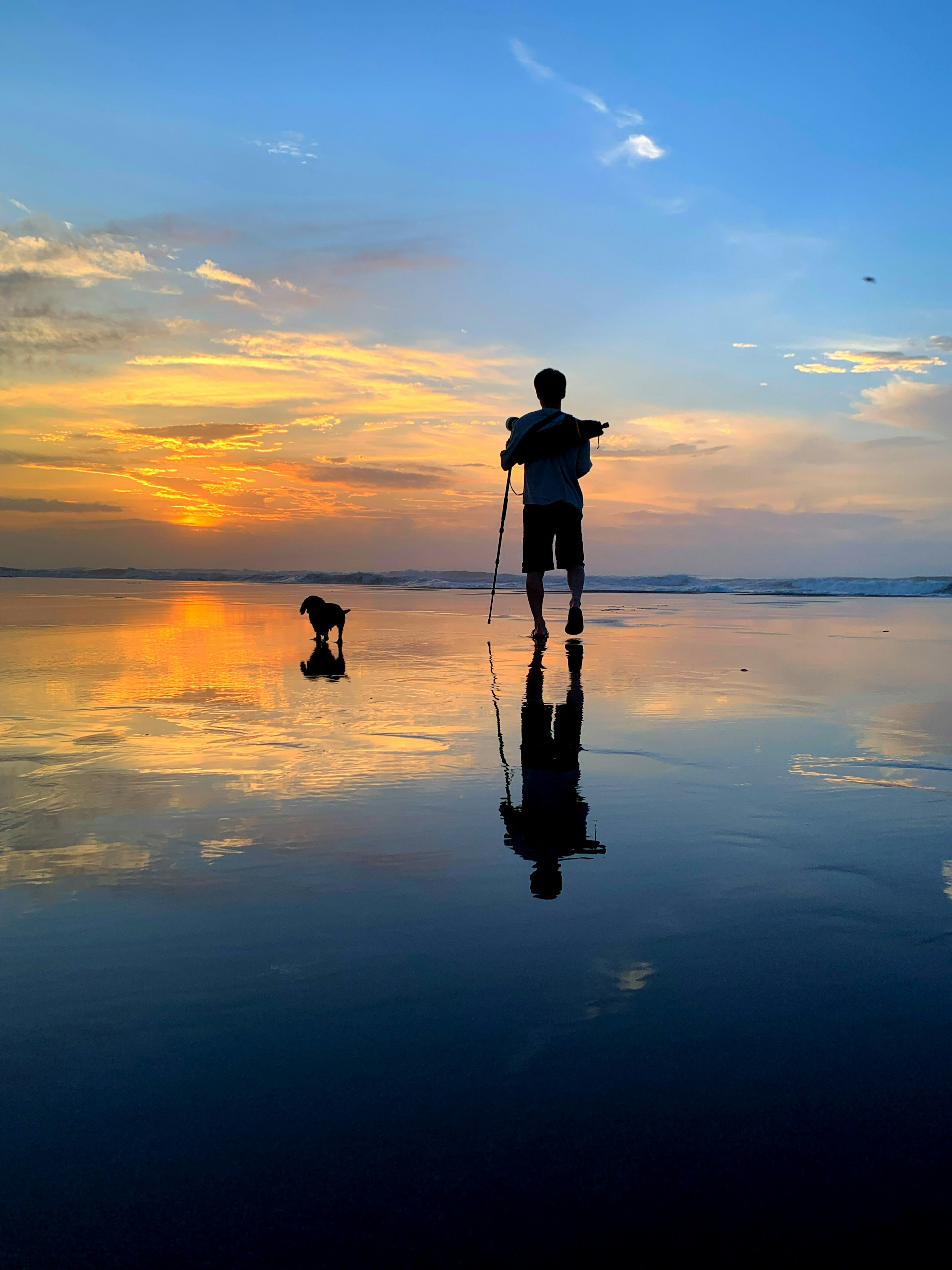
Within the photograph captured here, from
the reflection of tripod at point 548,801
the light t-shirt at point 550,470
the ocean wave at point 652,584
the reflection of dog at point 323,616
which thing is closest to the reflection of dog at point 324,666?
the reflection of dog at point 323,616

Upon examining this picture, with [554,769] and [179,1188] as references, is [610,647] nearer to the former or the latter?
[554,769]

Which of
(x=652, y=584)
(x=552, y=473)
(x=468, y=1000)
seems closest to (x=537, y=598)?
(x=552, y=473)

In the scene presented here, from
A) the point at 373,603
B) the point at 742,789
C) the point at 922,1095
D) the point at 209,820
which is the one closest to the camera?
the point at 922,1095

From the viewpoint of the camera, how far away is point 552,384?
28.3ft

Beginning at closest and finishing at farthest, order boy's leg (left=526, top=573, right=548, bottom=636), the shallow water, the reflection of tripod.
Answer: the shallow water, the reflection of tripod, boy's leg (left=526, top=573, right=548, bottom=636)

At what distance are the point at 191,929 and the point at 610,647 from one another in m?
7.44

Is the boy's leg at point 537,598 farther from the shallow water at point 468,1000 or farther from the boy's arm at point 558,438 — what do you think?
the shallow water at point 468,1000

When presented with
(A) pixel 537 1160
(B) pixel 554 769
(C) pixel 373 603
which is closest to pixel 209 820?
(B) pixel 554 769

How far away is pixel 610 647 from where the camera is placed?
359 inches

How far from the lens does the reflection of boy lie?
328 inches

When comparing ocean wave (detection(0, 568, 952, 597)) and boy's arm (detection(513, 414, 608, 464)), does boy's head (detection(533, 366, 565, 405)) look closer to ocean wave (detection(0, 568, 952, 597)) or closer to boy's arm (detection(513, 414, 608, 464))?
boy's arm (detection(513, 414, 608, 464))

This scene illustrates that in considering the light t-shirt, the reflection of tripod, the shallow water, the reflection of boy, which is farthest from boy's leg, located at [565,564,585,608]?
the shallow water

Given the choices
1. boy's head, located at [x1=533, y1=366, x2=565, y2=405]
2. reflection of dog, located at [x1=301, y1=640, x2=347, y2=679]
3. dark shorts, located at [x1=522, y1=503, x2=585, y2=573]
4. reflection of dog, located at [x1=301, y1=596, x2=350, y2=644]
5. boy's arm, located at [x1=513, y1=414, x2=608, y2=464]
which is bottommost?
reflection of dog, located at [x1=301, y1=640, x2=347, y2=679]

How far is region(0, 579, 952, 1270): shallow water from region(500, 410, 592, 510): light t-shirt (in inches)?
184
